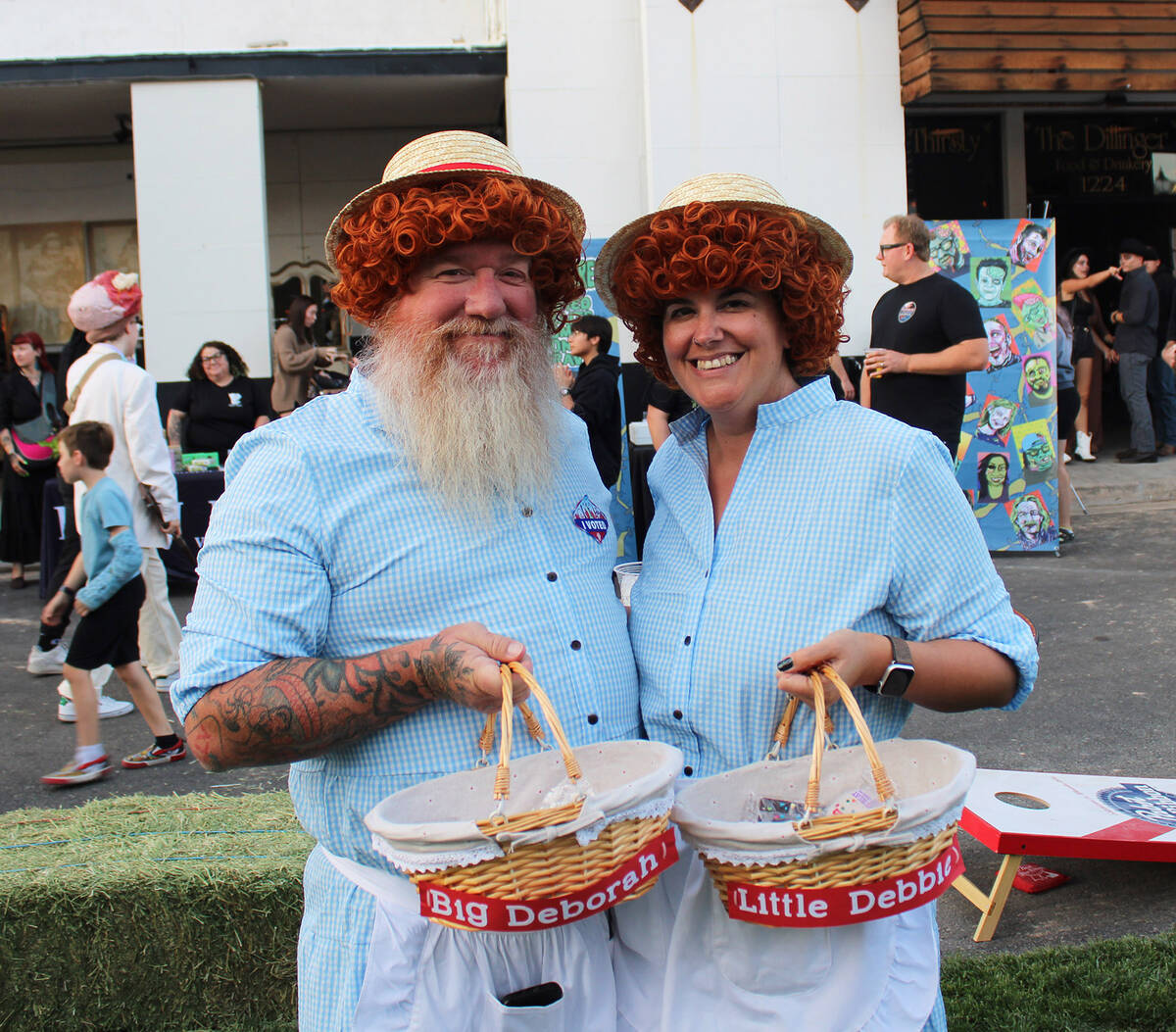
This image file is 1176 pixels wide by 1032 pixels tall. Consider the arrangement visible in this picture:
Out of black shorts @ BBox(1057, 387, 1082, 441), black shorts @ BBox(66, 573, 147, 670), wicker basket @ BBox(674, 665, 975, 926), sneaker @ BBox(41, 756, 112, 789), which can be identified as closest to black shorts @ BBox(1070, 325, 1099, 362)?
black shorts @ BBox(1057, 387, 1082, 441)

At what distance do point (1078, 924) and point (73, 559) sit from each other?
14.7ft

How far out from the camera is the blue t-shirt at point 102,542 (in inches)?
187

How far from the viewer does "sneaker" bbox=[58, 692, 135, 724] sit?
5361 mm

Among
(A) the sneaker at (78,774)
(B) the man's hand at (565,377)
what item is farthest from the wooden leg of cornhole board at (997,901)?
(B) the man's hand at (565,377)

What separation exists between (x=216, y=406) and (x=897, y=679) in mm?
7601

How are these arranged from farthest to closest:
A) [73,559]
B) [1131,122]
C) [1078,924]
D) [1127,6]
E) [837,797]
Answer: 1. [1131,122]
2. [1127,6]
3. [73,559]
4. [1078,924]
5. [837,797]

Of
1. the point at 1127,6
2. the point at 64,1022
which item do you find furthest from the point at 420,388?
the point at 1127,6

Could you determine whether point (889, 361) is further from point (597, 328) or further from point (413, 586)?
point (413, 586)

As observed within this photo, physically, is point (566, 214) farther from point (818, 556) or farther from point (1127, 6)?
point (1127, 6)

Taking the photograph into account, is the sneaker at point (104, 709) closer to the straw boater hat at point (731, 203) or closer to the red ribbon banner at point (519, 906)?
the straw boater hat at point (731, 203)

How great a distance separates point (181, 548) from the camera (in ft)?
26.7

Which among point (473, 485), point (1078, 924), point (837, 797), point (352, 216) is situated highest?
point (352, 216)

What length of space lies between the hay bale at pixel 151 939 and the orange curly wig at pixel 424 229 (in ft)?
5.01

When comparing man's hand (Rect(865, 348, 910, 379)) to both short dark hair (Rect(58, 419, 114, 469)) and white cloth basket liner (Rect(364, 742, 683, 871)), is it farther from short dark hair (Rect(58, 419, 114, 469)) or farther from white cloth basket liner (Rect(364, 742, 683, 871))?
white cloth basket liner (Rect(364, 742, 683, 871))
